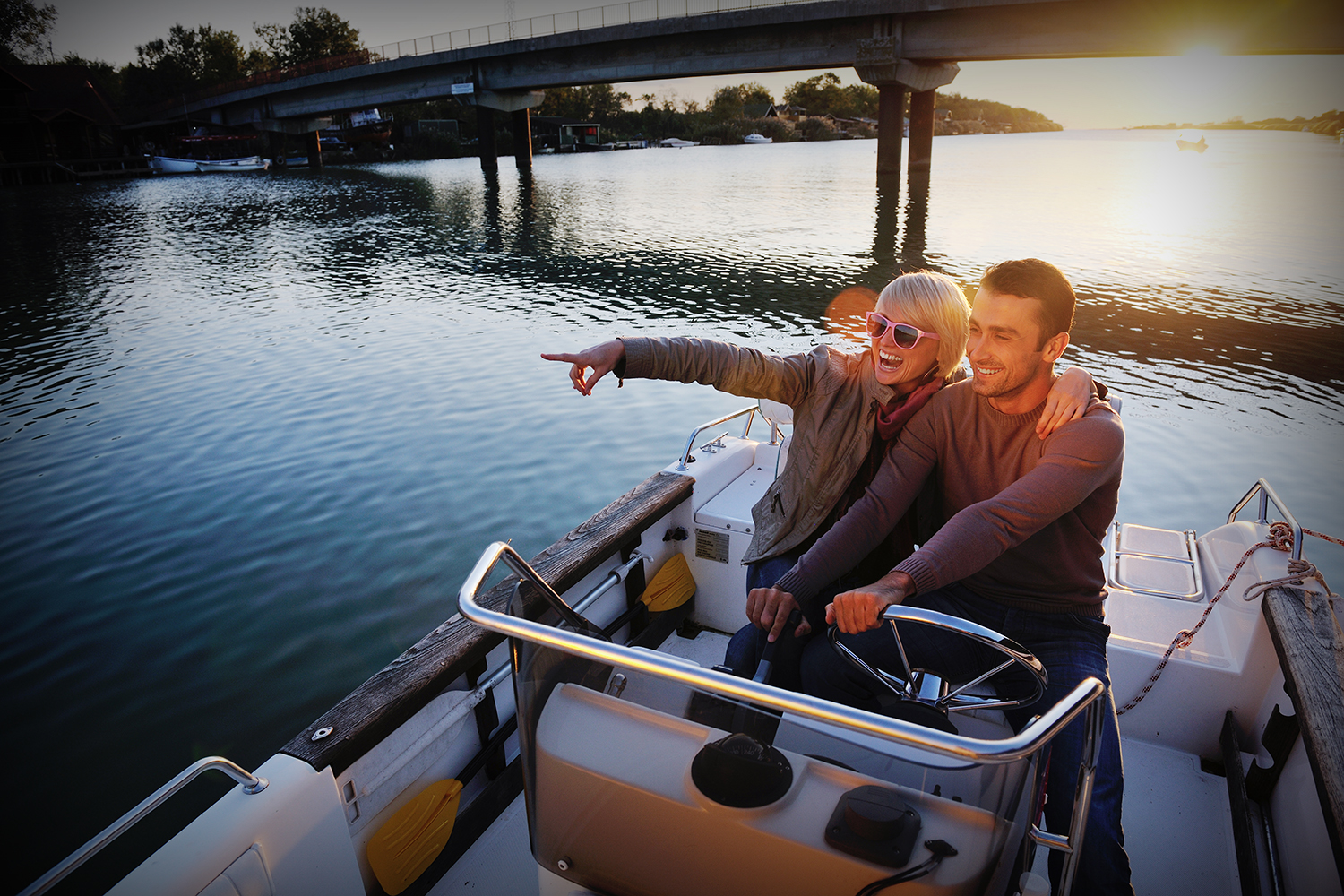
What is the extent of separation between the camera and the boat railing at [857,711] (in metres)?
1.10

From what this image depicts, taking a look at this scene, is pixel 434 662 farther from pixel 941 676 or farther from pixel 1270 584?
pixel 1270 584

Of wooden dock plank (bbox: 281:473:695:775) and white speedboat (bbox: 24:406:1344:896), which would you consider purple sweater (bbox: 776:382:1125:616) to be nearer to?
white speedboat (bbox: 24:406:1344:896)

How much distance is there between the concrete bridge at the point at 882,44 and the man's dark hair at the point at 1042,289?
68.1 feet

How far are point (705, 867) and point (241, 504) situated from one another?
22.5 feet

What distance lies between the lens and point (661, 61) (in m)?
27.1

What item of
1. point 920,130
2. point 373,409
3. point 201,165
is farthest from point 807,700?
point 201,165

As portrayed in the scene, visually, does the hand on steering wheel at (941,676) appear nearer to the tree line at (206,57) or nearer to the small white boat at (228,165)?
the small white boat at (228,165)

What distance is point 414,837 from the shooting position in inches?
88.9

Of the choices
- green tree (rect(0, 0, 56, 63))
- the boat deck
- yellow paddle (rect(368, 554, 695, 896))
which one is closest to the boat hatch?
the boat deck

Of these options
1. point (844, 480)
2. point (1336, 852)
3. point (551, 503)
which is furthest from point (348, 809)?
point (551, 503)

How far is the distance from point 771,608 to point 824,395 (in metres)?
0.79

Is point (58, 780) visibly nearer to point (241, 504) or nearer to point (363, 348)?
point (241, 504)

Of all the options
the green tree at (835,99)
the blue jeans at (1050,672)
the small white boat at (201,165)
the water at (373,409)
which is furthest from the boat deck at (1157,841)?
the green tree at (835,99)

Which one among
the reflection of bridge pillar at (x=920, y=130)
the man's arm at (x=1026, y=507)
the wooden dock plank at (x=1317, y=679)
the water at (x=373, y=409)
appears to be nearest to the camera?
the wooden dock plank at (x=1317, y=679)
